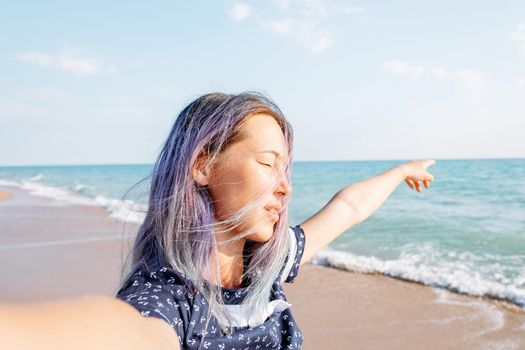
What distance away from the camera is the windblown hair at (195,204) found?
1.67 meters

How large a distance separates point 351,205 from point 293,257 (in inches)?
21.1

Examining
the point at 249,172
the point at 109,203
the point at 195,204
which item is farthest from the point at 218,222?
the point at 109,203

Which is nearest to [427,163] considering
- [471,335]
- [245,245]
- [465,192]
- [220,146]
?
[245,245]

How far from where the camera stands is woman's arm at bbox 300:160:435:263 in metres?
2.35

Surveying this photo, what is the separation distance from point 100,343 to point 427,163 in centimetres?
Answer: 239

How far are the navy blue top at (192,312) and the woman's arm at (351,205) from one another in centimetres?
44

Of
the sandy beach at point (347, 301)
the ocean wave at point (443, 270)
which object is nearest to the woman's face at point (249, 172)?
the sandy beach at point (347, 301)

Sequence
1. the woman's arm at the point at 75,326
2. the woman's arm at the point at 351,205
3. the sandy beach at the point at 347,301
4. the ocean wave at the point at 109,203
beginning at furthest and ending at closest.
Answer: the sandy beach at the point at 347,301 < the woman's arm at the point at 351,205 < the ocean wave at the point at 109,203 < the woman's arm at the point at 75,326

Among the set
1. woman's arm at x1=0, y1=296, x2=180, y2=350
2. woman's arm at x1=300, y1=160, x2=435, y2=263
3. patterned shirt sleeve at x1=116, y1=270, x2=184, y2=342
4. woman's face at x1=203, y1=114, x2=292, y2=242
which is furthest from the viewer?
woman's arm at x1=300, y1=160, x2=435, y2=263

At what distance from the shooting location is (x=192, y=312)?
1575 mm

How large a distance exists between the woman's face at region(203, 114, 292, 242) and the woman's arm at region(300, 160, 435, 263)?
59 centimetres

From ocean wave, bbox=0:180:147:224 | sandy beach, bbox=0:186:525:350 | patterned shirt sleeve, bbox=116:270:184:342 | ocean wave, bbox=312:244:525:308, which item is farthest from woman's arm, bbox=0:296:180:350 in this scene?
ocean wave, bbox=312:244:525:308

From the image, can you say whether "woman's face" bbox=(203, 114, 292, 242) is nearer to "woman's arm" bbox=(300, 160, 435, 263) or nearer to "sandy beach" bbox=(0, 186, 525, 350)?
"woman's arm" bbox=(300, 160, 435, 263)

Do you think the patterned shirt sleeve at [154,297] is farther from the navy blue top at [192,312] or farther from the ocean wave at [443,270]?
the ocean wave at [443,270]
